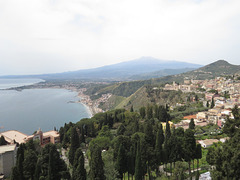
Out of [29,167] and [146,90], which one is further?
[146,90]

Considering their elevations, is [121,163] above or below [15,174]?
below

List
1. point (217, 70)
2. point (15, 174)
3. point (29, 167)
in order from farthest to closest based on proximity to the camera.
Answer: point (217, 70), point (29, 167), point (15, 174)

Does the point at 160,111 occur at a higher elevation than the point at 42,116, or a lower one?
higher

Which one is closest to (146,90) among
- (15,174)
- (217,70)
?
(15,174)

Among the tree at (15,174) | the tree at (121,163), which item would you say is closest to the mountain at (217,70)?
the tree at (121,163)

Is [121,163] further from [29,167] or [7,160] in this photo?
[7,160]

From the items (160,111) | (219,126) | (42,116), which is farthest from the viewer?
(42,116)

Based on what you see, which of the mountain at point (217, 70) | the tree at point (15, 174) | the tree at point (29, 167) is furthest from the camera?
the mountain at point (217, 70)

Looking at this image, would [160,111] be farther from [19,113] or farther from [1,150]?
[19,113]

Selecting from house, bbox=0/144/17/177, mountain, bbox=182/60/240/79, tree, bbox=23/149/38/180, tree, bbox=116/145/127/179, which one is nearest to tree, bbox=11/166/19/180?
tree, bbox=23/149/38/180

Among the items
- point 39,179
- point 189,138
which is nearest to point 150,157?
point 189,138

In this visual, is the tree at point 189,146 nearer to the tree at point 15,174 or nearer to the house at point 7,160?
the tree at point 15,174
